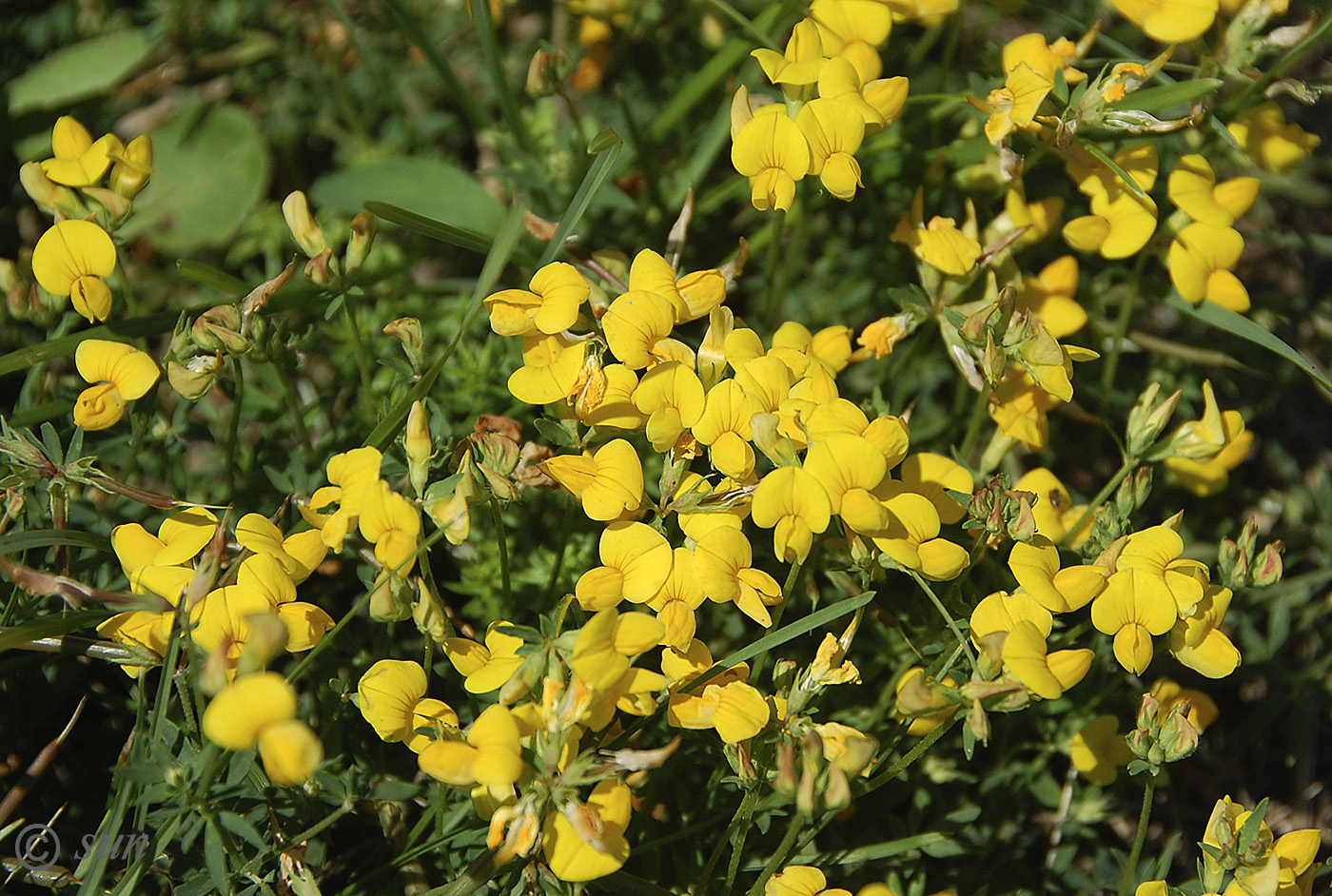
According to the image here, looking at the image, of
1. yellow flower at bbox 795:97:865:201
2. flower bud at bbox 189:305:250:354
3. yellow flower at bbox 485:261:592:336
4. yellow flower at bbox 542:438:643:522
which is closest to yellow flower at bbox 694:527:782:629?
yellow flower at bbox 542:438:643:522

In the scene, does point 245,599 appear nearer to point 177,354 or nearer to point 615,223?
point 177,354

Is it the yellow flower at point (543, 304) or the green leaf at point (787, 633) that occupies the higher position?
the yellow flower at point (543, 304)

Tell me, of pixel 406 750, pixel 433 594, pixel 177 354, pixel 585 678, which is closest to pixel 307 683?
pixel 406 750

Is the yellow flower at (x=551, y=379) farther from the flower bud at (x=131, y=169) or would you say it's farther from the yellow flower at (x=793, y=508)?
the flower bud at (x=131, y=169)

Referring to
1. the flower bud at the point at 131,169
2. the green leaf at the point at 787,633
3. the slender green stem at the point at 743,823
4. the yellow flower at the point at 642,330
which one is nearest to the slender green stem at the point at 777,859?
the slender green stem at the point at 743,823

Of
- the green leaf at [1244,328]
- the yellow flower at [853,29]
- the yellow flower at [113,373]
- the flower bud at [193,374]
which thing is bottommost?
the green leaf at [1244,328]

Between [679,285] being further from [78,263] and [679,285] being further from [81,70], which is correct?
[81,70]
